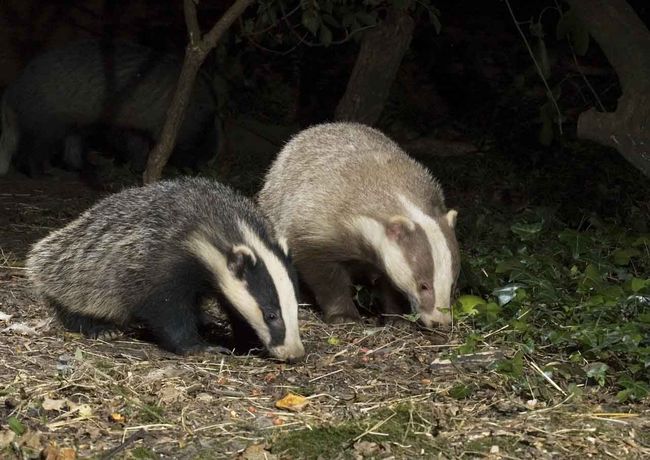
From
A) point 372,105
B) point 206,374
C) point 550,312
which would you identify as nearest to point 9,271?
point 206,374

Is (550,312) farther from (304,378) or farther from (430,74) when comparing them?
(430,74)

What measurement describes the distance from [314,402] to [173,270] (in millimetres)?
1078

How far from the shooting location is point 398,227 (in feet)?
18.4

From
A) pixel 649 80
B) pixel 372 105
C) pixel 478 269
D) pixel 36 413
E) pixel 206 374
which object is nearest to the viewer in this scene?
pixel 36 413

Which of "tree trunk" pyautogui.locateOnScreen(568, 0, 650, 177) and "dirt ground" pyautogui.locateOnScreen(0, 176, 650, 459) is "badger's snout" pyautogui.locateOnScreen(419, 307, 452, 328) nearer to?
"dirt ground" pyautogui.locateOnScreen(0, 176, 650, 459)

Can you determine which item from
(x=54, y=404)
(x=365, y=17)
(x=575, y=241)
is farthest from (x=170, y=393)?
(x=365, y=17)

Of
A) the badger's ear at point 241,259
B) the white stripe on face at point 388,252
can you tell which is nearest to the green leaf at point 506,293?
the white stripe on face at point 388,252

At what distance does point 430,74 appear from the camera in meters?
11.5

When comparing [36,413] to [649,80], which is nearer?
[36,413]

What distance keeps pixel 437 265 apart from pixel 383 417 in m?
1.30

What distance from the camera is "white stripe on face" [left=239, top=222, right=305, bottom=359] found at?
506 centimetres

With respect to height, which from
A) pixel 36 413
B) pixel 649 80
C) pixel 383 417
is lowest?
pixel 36 413

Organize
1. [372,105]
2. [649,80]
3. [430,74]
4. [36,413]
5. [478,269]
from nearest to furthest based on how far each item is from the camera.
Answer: [36,413] → [478,269] → [649,80] → [372,105] → [430,74]

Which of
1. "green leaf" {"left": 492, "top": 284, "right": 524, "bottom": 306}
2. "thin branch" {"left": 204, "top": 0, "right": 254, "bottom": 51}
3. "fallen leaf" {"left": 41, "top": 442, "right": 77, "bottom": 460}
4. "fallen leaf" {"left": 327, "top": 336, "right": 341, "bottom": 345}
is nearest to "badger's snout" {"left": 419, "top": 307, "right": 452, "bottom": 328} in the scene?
"green leaf" {"left": 492, "top": 284, "right": 524, "bottom": 306}
